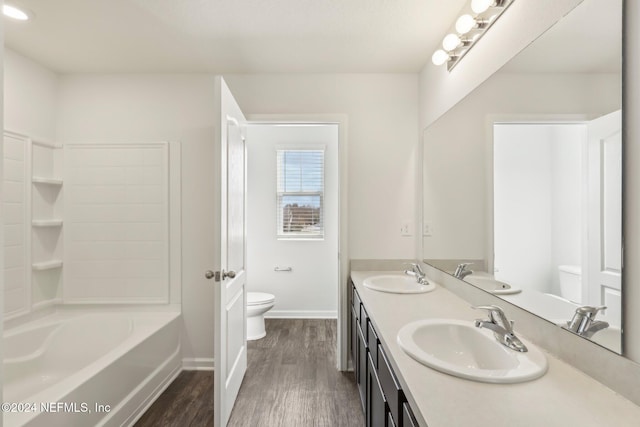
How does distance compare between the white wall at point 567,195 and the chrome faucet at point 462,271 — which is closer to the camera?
the white wall at point 567,195

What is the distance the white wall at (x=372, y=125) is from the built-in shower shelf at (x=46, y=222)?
1696 mm

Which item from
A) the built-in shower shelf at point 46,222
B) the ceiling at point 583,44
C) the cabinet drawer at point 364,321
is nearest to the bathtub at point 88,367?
the built-in shower shelf at point 46,222

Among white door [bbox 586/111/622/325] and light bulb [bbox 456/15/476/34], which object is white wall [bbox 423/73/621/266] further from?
light bulb [bbox 456/15/476/34]

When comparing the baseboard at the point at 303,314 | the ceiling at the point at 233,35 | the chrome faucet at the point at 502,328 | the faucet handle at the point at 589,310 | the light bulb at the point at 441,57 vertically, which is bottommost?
the baseboard at the point at 303,314

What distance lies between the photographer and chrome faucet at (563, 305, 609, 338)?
949 mm

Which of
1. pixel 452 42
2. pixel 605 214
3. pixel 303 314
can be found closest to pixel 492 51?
pixel 452 42

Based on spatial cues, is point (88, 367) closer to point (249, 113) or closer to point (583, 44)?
point (249, 113)

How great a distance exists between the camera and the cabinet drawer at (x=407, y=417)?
89cm

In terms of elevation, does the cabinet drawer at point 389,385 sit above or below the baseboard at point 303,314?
above

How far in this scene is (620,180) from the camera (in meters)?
0.89

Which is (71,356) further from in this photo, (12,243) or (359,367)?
(359,367)

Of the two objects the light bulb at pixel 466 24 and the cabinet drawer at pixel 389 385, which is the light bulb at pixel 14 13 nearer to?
the light bulb at pixel 466 24

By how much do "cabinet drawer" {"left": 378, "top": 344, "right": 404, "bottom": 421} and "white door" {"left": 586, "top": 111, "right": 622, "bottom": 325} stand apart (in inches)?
24.9

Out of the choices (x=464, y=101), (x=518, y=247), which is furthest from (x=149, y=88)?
(x=518, y=247)
